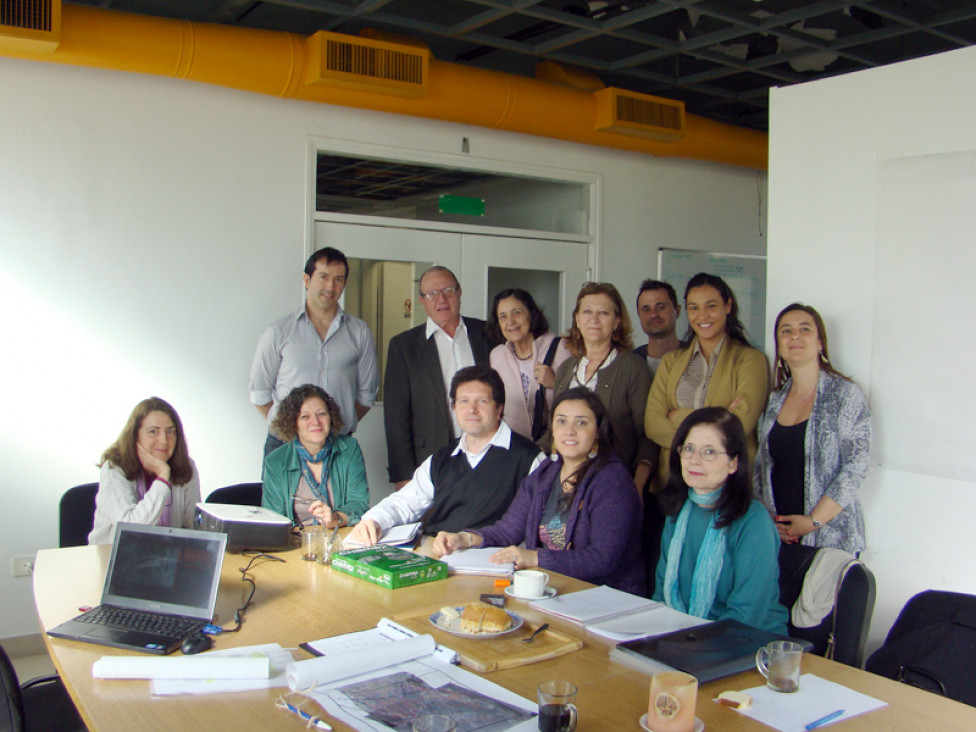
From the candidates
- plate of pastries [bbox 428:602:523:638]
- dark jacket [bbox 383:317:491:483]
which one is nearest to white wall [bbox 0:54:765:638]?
dark jacket [bbox 383:317:491:483]

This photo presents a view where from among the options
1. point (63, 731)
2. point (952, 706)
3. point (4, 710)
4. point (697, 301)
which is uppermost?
point (697, 301)

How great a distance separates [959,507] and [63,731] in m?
2.97

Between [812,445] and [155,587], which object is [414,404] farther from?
[155,587]

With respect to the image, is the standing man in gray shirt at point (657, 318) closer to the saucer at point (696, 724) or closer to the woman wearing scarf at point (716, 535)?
the woman wearing scarf at point (716, 535)

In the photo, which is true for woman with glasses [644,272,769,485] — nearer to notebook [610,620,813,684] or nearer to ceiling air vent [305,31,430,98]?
notebook [610,620,813,684]

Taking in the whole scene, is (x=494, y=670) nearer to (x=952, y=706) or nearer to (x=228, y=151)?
(x=952, y=706)

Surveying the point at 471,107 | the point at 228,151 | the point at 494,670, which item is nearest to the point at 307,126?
the point at 228,151

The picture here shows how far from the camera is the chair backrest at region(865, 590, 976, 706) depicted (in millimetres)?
2275

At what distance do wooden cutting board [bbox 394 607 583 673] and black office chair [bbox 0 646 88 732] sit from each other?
868mm

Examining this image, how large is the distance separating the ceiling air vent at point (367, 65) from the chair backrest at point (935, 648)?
343 centimetres

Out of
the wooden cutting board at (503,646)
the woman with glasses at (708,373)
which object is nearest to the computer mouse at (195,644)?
the wooden cutting board at (503,646)

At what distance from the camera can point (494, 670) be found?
6.16 ft

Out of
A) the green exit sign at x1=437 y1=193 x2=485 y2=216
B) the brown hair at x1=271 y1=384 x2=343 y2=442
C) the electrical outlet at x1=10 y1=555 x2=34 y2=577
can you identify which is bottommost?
the electrical outlet at x1=10 y1=555 x2=34 y2=577

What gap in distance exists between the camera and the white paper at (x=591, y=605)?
2.20 m
